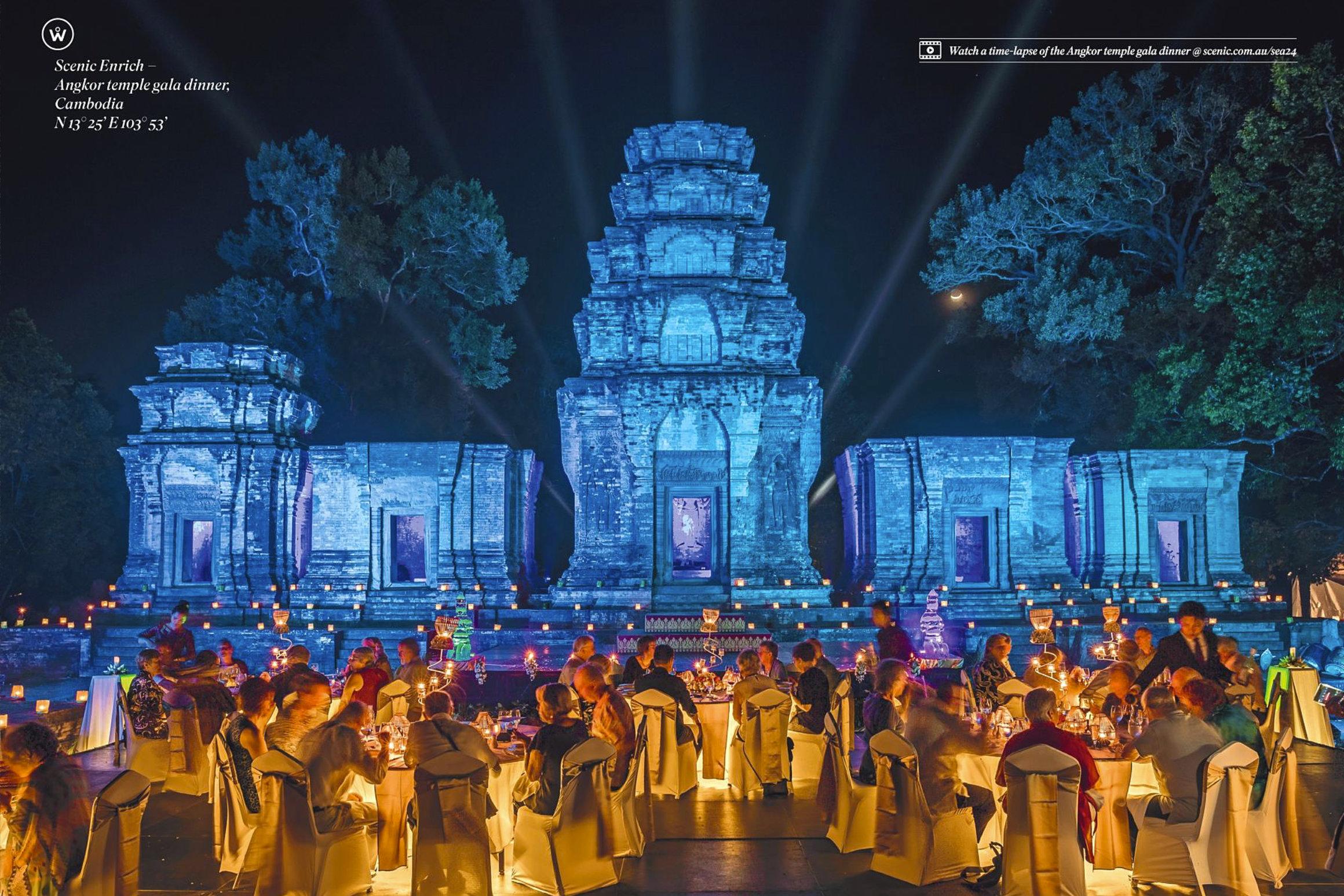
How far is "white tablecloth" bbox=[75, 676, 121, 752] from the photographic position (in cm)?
1060

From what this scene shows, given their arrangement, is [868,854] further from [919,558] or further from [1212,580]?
[1212,580]

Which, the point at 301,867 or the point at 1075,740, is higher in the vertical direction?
the point at 1075,740

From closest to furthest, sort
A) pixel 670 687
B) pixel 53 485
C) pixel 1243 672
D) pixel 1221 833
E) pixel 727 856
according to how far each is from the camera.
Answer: pixel 1221 833 < pixel 727 856 < pixel 1243 672 < pixel 670 687 < pixel 53 485

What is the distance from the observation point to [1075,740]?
5820 millimetres

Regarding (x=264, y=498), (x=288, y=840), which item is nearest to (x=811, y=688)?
(x=288, y=840)

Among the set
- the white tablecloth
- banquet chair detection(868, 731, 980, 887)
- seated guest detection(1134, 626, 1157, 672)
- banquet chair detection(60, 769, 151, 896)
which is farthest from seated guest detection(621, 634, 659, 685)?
the white tablecloth

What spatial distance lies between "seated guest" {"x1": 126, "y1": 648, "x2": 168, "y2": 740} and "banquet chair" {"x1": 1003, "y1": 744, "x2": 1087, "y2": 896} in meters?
7.46

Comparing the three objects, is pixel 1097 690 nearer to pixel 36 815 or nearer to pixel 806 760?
pixel 806 760

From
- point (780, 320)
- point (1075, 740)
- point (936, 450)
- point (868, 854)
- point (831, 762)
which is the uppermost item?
point (780, 320)

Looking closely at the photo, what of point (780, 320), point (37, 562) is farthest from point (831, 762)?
point (37, 562)

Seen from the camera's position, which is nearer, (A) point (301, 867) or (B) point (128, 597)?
(A) point (301, 867)

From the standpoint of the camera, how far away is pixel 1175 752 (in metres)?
6.12

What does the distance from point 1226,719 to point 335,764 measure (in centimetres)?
578

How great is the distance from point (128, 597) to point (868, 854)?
18.1 m
